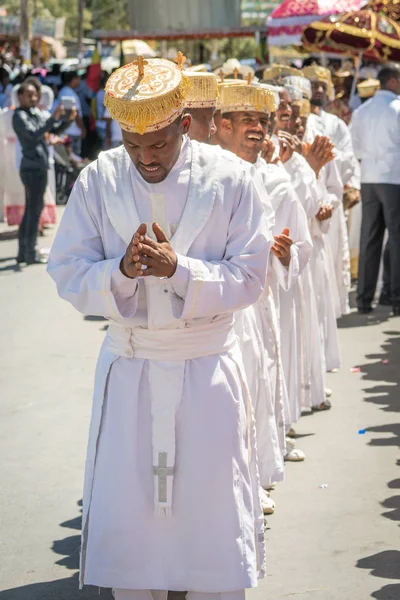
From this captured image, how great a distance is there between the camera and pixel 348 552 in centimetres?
564

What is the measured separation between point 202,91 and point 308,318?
2.58 m

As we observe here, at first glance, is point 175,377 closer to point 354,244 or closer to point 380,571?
point 380,571

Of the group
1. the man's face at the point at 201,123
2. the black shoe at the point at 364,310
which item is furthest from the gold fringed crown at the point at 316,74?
the man's face at the point at 201,123

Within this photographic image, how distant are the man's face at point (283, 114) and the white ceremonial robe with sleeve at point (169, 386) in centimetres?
367

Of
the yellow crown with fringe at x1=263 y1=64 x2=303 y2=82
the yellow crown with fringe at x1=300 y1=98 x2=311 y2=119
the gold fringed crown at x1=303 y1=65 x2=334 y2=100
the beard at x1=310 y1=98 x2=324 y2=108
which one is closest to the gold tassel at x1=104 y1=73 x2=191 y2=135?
the yellow crown with fringe at x1=300 y1=98 x2=311 y2=119

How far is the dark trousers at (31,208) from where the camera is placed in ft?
47.3

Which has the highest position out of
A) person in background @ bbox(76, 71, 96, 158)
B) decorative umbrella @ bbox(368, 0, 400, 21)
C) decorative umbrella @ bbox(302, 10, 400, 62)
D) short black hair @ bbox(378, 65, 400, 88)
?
short black hair @ bbox(378, 65, 400, 88)

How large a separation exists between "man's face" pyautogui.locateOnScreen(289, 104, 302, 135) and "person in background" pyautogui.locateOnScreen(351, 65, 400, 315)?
12.5ft

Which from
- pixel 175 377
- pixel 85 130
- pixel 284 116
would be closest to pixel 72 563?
pixel 175 377

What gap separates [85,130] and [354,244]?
11198 millimetres

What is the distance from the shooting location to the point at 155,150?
4055mm

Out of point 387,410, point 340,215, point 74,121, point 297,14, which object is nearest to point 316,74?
point 340,215

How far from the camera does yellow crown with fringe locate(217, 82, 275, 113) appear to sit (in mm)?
5905

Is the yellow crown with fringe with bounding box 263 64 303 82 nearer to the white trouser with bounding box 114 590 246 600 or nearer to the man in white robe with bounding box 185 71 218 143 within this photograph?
the man in white robe with bounding box 185 71 218 143
